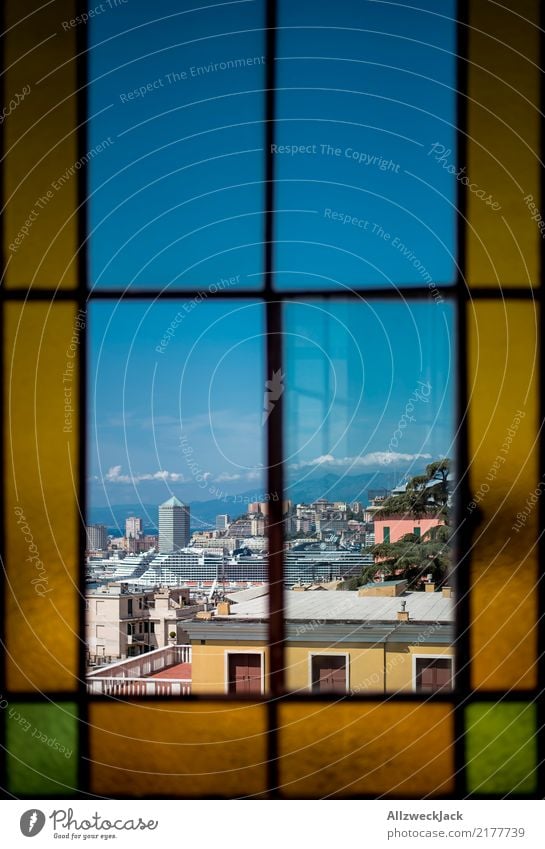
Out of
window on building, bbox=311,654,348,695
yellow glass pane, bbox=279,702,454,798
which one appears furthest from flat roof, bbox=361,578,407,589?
yellow glass pane, bbox=279,702,454,798

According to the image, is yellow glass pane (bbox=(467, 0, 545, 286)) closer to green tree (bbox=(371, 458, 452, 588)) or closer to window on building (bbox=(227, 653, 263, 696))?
green tree (bbox=(371, 458, 452, 588))

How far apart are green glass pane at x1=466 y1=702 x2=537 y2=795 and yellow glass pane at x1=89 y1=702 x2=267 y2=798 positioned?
0.58m

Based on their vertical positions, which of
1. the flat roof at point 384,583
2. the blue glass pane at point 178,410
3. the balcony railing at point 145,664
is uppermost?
the blue glass pane at point 178,410

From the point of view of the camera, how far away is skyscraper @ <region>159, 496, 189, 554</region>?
2.96 m

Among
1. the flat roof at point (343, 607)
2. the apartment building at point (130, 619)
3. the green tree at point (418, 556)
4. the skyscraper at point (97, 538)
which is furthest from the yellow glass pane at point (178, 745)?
the green tree at point (418, 556)

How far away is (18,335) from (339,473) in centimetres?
98

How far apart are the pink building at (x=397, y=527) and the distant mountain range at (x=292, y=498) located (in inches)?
3.4

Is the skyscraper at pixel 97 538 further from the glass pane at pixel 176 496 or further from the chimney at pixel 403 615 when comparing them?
the chimney at pixel 403 615

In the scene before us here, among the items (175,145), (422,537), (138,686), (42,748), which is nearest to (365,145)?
(175,145)

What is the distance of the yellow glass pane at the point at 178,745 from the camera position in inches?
115

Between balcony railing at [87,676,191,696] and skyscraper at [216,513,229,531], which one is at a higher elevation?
skyscraper at [216,513,229,531]

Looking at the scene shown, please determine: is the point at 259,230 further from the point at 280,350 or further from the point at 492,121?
the point at 492,121
